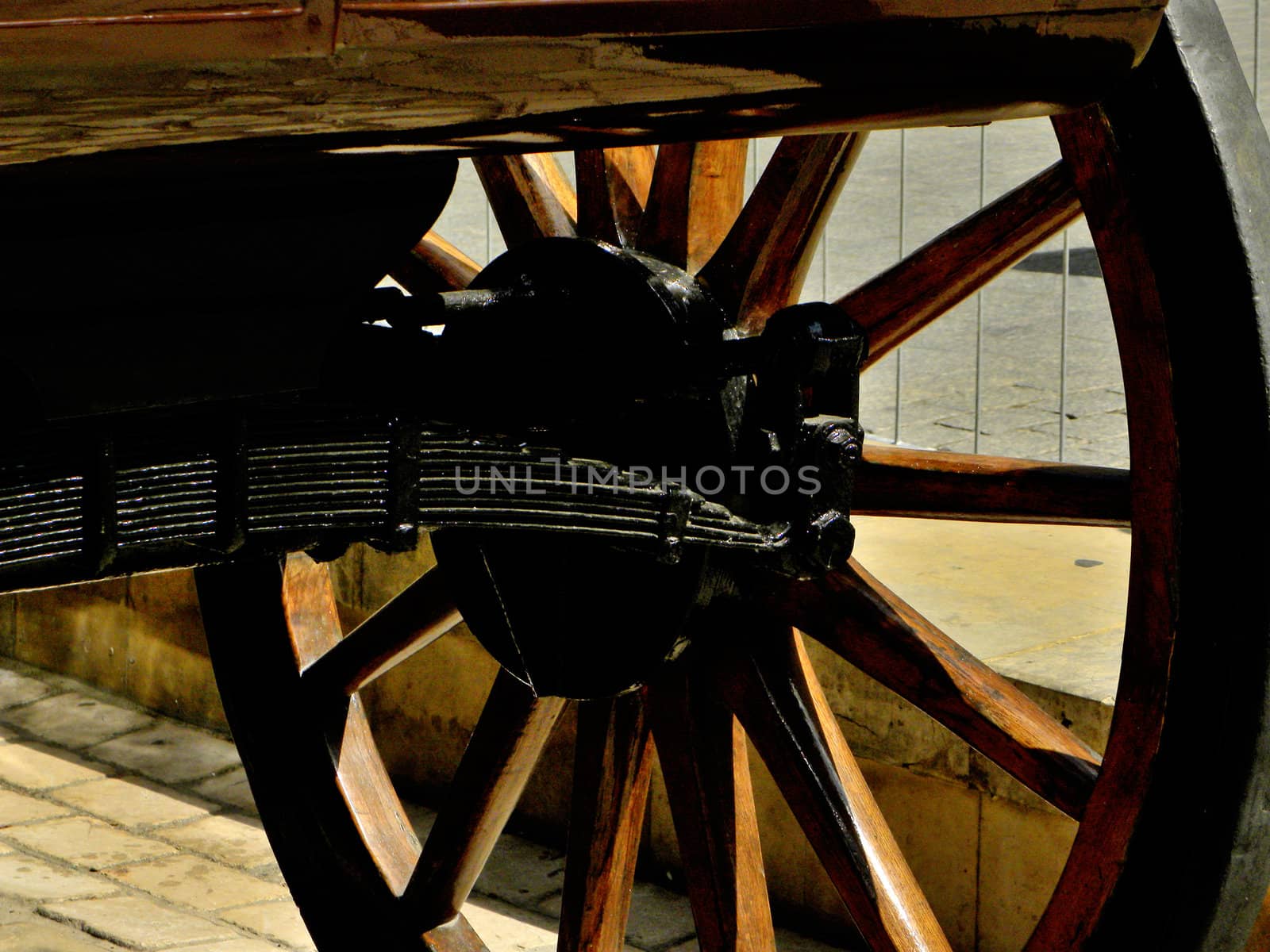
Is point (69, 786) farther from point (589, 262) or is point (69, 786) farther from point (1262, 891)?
point (1262, 891)

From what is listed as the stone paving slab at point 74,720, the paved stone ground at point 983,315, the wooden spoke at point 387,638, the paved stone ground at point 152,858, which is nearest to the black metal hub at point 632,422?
the wooden spoke at point 387,638

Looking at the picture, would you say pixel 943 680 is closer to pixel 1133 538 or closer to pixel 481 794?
pixel 1133 538

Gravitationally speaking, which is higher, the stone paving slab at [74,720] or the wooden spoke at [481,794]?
the wooden spoke at [481,794]

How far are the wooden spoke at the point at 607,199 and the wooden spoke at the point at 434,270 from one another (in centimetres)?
25

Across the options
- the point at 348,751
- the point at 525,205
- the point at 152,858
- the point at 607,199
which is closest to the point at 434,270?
the point at 525,205

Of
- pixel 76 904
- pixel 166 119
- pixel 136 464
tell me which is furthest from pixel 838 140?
pixel 76 904

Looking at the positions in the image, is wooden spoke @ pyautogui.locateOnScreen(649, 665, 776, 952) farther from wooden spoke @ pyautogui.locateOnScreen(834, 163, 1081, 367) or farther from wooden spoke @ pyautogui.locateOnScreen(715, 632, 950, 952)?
wooden spoke @ pyautogui.locateOnScreen(834, 163, 1081, 367)

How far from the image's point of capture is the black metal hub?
1.63 meters

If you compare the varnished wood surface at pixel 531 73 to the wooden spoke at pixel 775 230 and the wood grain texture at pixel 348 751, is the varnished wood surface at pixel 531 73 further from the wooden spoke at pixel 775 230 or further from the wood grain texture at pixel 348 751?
the wood grain texture at pixel 348 751

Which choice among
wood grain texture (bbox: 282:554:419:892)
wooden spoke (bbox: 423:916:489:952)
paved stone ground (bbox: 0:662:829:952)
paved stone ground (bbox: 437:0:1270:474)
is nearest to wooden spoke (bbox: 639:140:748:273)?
wood grain texture (bbox: 282:554:419:892)

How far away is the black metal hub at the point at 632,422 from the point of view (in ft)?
5.35

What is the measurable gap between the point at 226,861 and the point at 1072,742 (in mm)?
1833

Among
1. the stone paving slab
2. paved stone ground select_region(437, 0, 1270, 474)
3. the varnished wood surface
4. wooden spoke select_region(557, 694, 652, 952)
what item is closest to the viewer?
the varnished wood surface

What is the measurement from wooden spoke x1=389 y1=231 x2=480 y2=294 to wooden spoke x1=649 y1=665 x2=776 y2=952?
1.94 ft
